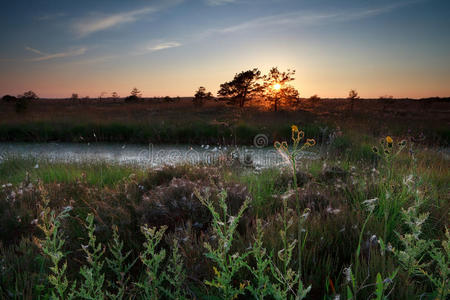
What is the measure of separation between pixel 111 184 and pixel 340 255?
4294 mm

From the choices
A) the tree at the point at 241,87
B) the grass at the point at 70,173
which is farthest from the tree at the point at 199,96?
the grass at the point at 70,173

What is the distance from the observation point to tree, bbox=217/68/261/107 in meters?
25.3

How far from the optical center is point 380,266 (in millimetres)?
1743

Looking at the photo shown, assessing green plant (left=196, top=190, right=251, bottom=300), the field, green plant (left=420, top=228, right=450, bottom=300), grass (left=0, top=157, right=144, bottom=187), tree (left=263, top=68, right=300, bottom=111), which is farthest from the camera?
tree (left=263, top=68, right=300, bottom=111)

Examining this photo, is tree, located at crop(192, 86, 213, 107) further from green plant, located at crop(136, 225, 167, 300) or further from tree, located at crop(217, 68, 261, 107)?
green plant, located at crop(136, 225, 167, 300)

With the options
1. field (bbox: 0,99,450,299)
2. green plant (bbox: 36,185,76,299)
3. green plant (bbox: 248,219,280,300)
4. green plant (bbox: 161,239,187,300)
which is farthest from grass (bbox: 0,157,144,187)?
green plant (bbox: 248,219,280,300)

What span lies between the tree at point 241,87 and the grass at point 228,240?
21262 millimetres

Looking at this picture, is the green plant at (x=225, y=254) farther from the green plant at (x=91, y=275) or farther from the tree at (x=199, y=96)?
the tree at (x=199, y=96)

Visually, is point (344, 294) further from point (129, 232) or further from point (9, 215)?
point (9, 215)

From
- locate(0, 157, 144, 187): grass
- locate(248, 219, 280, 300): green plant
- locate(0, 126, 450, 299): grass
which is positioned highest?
locate(248, 219, 280, 300): green plant

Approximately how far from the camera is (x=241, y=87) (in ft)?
85.0

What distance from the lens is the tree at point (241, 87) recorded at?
25.3 meters

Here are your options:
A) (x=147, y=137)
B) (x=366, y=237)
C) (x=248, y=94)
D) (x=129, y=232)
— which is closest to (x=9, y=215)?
(x=129, y=232)

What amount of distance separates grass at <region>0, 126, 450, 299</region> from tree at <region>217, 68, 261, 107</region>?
21.3 metres
